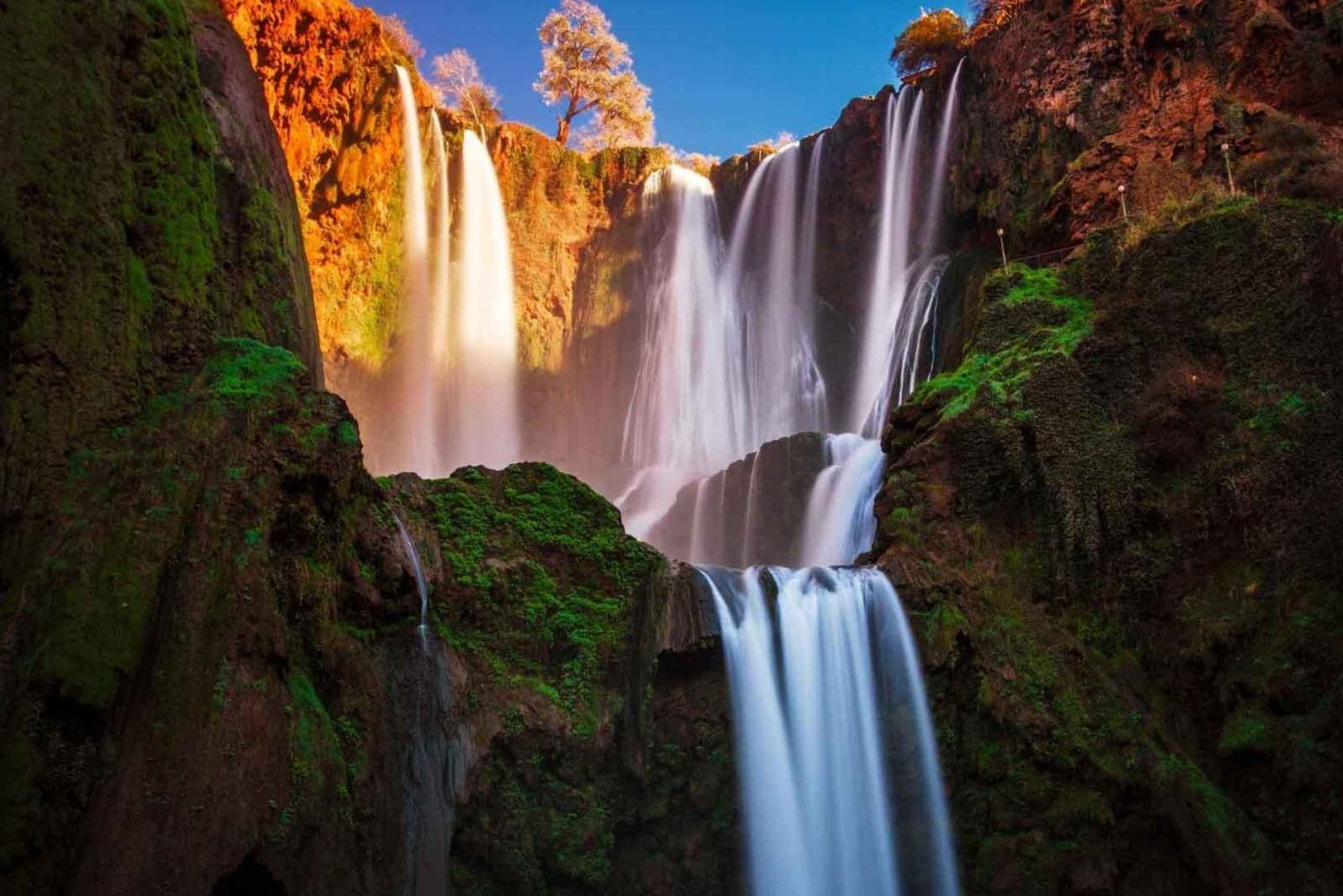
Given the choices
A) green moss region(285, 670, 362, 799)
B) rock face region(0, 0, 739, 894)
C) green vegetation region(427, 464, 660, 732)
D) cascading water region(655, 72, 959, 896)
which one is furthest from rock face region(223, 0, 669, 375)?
green moss region(285, 670, 362, 799)

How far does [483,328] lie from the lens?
1081 inches

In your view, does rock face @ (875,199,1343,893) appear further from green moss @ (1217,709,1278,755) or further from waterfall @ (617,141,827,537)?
waterfall @ (617,141,827,537)

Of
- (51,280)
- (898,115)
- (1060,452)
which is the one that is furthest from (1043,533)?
(898,115)

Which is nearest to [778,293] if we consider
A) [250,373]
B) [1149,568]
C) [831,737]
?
[1149,568]

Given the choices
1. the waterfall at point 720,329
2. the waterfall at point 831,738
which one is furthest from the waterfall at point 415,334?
the waterfall at point 831,738

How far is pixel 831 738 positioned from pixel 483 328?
1955 centimetres

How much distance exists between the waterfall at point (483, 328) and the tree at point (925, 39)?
12508 mm

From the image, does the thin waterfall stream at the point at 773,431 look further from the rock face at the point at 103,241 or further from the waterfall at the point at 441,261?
the rock face at the point at 103,241

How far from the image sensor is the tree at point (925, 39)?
83.9ft

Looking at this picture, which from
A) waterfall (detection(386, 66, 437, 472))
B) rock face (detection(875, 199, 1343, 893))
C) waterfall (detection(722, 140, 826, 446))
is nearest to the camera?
rock face (detection(875, 199, 1343, 893))

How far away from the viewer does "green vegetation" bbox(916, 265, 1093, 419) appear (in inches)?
508

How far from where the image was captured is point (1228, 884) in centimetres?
941

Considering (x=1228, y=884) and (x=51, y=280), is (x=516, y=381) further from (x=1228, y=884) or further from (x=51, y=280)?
(x=1228, y=884)

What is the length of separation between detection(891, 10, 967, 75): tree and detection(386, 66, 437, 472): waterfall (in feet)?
45.4
